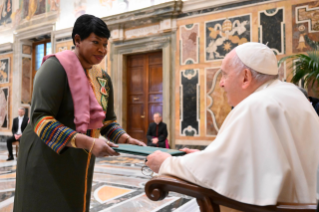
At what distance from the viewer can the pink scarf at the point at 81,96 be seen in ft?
4.78

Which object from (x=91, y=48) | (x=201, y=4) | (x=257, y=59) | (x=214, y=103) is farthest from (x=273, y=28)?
(x=91, y=48)

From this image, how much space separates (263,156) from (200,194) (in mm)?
295

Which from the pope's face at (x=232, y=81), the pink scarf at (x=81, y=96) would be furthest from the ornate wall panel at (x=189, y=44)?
the pink scarf at (x=81, y=96)

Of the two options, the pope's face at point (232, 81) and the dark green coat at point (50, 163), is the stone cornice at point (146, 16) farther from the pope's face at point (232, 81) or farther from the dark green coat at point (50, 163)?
the dark green coat at point (50, 163)

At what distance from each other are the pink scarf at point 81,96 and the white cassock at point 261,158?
487 mm

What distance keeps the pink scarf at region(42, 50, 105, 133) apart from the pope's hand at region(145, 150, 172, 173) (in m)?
0.36

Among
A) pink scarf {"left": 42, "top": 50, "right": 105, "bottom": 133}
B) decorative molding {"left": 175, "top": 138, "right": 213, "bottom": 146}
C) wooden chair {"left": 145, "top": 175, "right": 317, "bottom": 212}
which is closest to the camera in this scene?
wooden chair {"left": 145, "top": 175, "right": 317, "bottom": 212}

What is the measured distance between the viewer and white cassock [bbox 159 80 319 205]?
1.12 m

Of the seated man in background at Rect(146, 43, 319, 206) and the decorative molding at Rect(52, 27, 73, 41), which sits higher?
the decorative molding at Rect(52, 27, 73, 41)

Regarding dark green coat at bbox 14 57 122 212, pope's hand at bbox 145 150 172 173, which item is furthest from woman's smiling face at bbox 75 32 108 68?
pope's hand at bbox 145 150 172 173

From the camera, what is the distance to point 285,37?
22.5ft

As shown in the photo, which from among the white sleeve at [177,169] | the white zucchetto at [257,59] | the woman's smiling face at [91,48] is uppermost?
the woman's smiling face at [91,48]

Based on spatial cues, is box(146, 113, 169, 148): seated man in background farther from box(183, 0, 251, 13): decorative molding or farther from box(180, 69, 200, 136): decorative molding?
box(183, 0, 251, 13): decorative molding

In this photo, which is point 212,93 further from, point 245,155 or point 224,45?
point 245,155
